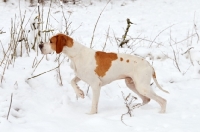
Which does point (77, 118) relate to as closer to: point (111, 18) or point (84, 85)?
point (84, 85)

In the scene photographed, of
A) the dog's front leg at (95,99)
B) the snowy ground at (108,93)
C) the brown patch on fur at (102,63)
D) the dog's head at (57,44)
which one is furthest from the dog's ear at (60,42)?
the snowy ground at (108,93)

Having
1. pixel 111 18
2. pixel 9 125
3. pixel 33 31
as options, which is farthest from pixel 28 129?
pixel 111 18

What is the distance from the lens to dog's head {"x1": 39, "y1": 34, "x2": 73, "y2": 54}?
11.3 feet

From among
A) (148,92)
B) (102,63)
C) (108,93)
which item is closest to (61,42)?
(102,63)

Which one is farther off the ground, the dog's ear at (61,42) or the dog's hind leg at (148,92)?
the dog's ear at (61,42)

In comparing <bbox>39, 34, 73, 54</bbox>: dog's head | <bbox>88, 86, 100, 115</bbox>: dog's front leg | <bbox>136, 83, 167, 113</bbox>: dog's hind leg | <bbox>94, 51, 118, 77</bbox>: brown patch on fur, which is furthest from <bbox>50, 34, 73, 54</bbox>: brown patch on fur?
<bbox>136, 83, 167, 113</bbox>: dog's hind leg

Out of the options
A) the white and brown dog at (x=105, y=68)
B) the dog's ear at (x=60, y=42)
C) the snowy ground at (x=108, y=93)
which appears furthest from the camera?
the white and brown dog at (x=105, y=68)

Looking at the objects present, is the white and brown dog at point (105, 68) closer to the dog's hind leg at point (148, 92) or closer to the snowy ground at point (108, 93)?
the dog's hind leg at point (148, 92)

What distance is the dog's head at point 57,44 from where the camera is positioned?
343 centimetres

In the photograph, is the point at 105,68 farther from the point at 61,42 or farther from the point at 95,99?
the point at 61,42

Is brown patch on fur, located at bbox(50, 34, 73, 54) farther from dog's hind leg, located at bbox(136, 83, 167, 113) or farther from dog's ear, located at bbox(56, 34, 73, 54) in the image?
dog's hind leg, located at bbox(136, 83, 167, 113)

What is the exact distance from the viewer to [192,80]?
480cm

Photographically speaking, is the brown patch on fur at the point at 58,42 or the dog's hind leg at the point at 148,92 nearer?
the brown patch on fur at the point at 58,42

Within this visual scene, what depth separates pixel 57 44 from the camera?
3428mm
